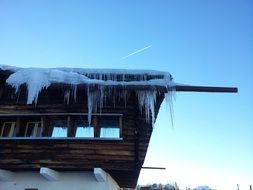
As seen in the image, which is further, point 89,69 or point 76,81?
point 89,69

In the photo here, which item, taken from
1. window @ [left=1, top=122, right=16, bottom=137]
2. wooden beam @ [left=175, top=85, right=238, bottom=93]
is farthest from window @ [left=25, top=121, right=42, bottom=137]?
wooden beam @ [left=175, top=85, right=238, bottom=93]

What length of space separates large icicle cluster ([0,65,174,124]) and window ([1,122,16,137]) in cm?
110

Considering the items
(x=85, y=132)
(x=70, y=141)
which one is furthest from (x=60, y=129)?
(x=85, y=132)

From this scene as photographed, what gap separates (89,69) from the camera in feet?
38.7

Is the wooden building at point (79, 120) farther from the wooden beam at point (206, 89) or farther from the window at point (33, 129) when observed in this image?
the wooden beam at point (206, 89)

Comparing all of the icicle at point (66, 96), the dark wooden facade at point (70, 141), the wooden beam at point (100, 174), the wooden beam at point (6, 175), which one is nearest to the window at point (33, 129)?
the dark wooden facade at point (70, 141)

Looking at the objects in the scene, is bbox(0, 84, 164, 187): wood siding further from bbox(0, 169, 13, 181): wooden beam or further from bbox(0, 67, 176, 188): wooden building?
bbox(0, 169, 13, 181): wooden beam

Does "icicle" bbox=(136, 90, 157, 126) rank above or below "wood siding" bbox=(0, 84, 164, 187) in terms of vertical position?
above

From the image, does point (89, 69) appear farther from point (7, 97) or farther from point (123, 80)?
point (7, 97)

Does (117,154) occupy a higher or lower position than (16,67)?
lower

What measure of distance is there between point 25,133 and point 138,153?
3.89 m

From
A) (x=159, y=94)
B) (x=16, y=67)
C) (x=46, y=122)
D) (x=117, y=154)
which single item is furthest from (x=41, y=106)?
(x=159, y=94)

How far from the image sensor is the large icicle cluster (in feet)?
36.3

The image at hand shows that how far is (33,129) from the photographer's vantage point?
1165 centimetres
